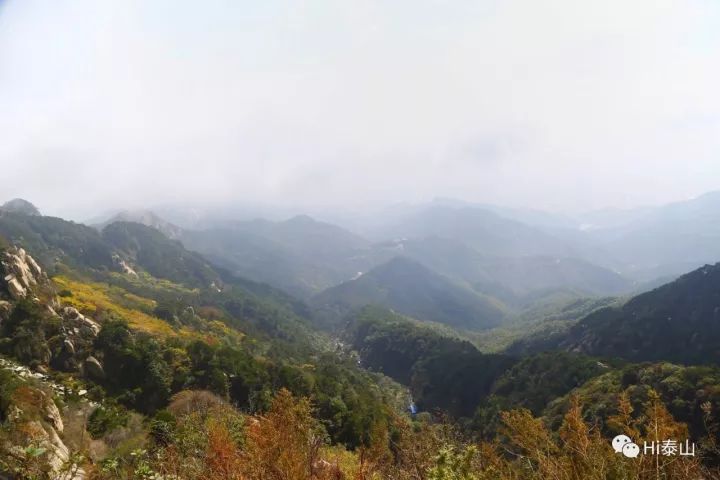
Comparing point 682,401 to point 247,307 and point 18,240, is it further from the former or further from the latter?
point 18,240

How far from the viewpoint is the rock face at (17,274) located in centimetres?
5803

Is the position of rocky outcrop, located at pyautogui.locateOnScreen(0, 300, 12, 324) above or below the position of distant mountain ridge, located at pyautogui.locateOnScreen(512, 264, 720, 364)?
above

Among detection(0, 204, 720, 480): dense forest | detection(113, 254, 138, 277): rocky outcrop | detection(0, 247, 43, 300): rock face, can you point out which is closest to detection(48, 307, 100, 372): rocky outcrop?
detection(0, 204, 720, 480): dense forest

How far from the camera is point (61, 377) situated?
48.0m

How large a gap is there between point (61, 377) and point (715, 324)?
141340mm

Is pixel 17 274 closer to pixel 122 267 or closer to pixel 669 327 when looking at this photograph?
pixel 669 327

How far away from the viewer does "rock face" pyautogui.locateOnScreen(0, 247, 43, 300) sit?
58.0 m

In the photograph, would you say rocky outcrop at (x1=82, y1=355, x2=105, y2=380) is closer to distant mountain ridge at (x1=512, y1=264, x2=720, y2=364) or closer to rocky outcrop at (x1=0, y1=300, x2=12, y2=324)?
rocky outcrop at (x1=0, y1=300, x2=12, y2=324)

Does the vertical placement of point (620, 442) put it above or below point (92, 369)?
above

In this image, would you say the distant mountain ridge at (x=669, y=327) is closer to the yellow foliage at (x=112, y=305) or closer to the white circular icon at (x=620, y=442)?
the yellow foliage at (x=112, y=305)

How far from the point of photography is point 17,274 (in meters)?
60.8

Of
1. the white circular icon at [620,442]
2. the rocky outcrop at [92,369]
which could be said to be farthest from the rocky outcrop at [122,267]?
the white circular icon at [620,442]

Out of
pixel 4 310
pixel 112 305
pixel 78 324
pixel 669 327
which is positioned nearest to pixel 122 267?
pixel 112 305

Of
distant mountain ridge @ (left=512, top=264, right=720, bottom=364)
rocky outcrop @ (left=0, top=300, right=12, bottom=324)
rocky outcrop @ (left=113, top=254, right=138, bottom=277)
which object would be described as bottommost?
distant mountain ridge @ (left=512, top=264, right=720, bottom=364)
